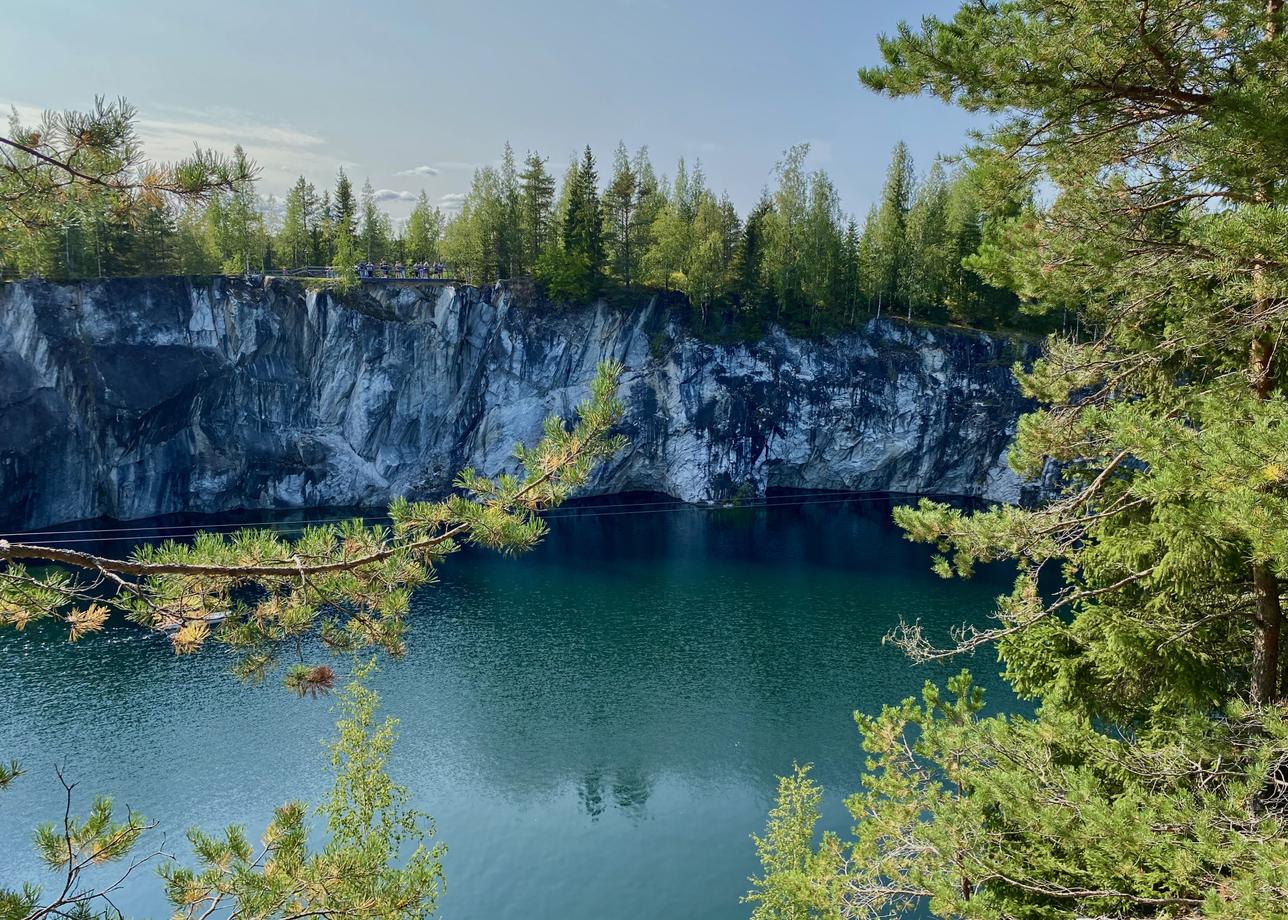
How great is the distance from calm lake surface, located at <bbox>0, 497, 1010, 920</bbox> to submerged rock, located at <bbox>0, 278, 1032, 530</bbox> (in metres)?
12.9

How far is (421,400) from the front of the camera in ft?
143

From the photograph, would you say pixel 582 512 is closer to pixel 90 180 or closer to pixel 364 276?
pixel 364 276

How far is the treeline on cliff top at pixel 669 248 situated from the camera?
139 feet

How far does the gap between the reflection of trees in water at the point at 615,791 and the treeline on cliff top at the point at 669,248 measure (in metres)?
28.3

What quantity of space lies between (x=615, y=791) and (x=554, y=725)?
335 centimetres

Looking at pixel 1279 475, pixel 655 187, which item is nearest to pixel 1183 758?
pixel 1279 475

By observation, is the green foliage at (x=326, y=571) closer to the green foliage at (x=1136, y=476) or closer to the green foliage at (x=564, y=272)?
the green foliage at (x=1136, y=476)

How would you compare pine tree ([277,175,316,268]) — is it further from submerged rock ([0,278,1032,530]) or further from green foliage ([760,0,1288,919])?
green foliage ([760,0,1288,919])

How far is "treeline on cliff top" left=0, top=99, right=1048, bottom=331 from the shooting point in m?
Result: 42.5

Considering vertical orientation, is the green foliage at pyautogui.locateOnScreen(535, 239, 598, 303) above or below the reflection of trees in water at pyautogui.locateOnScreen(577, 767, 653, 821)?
above

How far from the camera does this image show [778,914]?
12.5m

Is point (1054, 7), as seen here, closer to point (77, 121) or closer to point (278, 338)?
point (77, 121)

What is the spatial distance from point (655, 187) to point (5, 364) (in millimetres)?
37519

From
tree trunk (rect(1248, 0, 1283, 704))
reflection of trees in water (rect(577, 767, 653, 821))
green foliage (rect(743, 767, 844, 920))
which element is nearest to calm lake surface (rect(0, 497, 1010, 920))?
reflection of trees in water (rect(577, 767, 653, 821))
